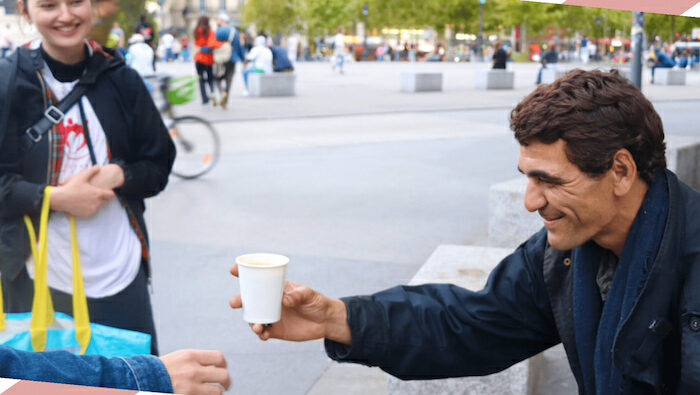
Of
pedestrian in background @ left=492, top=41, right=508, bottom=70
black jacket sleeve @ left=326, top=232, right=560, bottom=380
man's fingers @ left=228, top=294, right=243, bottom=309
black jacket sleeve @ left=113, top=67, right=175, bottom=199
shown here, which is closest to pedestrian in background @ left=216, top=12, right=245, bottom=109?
pedestrian in background @ left=492, top=41, right=508, bottom=70

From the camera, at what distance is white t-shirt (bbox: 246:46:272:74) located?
2198 cm

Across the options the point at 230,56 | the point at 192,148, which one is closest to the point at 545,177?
the point at 192,148

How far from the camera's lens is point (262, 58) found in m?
22.0

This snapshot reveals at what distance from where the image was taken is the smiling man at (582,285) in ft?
5.87

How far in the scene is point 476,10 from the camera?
244 ft

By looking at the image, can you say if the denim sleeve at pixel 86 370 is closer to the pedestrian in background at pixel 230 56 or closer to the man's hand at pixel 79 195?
the man's hand at pixel 79 195

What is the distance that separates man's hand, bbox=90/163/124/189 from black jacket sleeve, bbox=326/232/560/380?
106cm

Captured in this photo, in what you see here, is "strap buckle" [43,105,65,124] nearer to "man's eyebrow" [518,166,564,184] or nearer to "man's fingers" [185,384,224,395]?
"man's fingers" [185,384,224,395]

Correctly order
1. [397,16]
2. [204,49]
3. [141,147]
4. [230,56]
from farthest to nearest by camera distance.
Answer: [397,16]
[230,56]
[204,49]
[141,147]

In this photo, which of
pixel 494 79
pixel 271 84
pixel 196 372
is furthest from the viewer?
pixel 494 79

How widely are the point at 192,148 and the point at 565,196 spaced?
8113mm

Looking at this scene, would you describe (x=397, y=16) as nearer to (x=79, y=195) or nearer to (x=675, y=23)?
(x=675, y=23)

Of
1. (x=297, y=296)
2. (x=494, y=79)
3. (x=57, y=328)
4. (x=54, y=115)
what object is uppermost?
(x=54, y=115)

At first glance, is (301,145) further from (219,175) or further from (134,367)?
(134,367)
